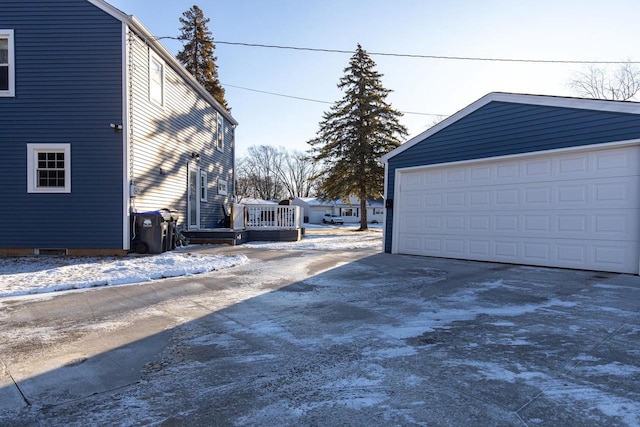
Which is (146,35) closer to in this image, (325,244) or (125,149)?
(125,149)

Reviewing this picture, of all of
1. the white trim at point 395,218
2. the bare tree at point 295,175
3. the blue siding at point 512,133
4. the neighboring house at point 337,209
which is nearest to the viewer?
the blue siding at point 512,133

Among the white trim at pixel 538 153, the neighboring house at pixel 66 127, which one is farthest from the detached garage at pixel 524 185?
the neighboring house at pixel 66 127

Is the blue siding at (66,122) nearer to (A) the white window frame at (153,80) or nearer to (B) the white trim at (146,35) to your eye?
(B) the white trim at (146,35)

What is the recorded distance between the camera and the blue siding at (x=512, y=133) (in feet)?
23.6

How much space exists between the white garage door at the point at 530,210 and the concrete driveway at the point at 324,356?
1.66 m

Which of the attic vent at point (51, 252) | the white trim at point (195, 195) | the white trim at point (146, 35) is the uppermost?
the white trim at point (146, 35)

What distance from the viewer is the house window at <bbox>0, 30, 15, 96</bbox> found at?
9.34 m

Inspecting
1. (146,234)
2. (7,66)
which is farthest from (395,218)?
(7,66)

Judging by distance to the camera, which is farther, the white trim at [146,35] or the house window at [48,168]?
the house window at [48,168]

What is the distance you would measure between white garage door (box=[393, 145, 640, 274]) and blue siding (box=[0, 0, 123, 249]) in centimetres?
743

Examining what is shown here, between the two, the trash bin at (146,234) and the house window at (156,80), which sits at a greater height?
the house window at (156,80)

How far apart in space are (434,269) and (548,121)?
12.5ft

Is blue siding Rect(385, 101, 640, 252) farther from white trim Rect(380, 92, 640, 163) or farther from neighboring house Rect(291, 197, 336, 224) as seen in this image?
neighboring house Rect(291, 197, 336, 224)

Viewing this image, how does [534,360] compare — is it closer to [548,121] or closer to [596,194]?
[596,194]
